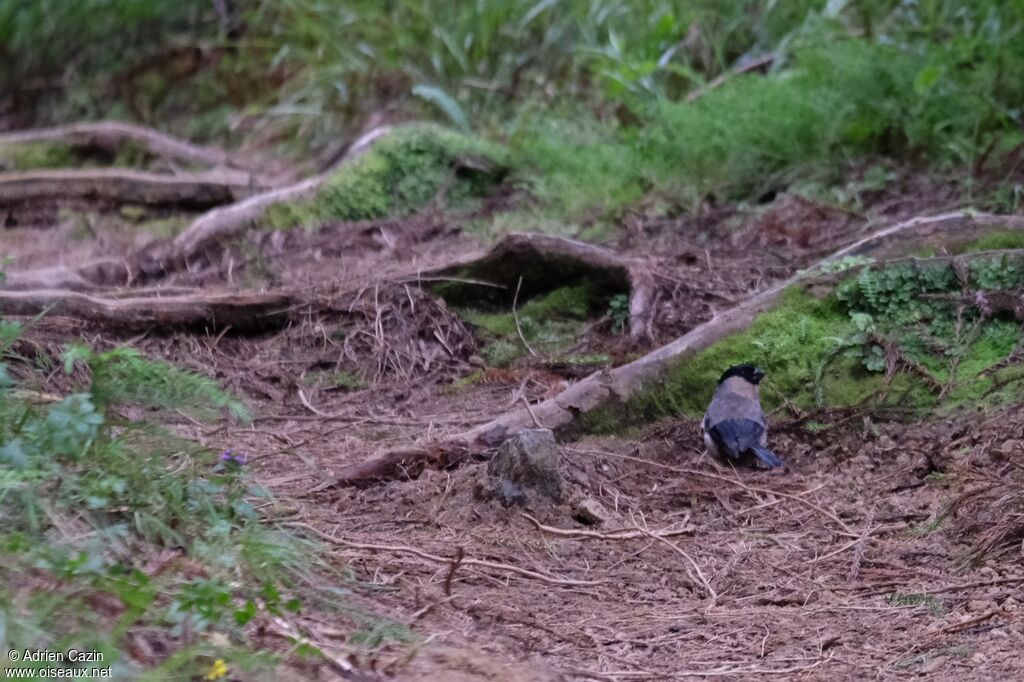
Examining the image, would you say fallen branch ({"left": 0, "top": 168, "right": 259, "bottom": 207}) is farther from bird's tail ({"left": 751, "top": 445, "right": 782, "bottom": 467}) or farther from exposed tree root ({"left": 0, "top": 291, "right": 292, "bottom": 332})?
bird's tail ({"left": 751, "top": 445, "right": 782, "bottom": 467})

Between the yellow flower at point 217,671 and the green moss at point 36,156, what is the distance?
6453mm

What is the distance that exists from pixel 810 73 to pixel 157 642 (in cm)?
544

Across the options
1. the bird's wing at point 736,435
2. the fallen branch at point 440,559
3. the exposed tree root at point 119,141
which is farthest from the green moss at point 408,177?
the fallen branch at point 440,559

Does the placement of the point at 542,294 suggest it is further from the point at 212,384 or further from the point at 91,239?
the point at 91,239

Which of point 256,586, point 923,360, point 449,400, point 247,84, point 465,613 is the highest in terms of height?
point 256,586

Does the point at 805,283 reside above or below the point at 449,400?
above

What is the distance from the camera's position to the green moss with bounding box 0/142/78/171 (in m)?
7.94

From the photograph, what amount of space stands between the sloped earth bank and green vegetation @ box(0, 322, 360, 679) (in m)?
0.18

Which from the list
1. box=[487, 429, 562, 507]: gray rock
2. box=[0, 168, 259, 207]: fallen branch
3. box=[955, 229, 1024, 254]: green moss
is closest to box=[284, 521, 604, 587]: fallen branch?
box=[487, 429, 562, 507]: gray rock

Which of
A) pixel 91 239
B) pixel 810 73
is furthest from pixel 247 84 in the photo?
pixel 810 73

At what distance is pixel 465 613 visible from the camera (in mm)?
2977

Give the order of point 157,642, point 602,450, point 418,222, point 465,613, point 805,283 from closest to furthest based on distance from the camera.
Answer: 1. point 157,642
2. point 465,613
3. point 602,450
4. point 805,283
5. point 418,222

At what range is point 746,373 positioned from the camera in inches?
172

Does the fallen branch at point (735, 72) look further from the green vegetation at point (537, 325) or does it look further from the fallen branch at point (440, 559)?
the fallen branch at point (440, 559)
